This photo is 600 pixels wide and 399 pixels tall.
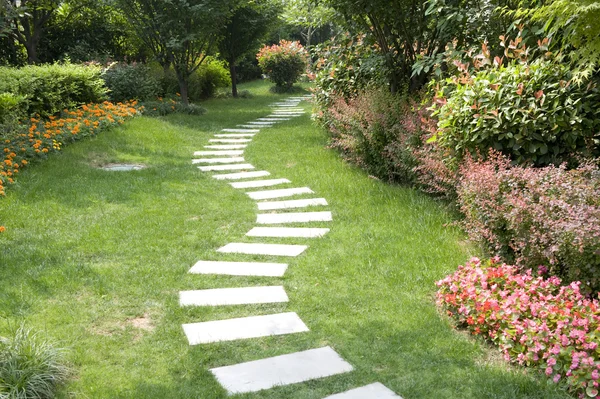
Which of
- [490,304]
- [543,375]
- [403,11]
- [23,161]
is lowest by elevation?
[543,375]

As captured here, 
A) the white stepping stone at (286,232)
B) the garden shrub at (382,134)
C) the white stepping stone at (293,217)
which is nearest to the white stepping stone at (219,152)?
the garden shrub at (382,134)

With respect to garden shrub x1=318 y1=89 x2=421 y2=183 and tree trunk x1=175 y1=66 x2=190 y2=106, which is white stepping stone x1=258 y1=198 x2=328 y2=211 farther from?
tree trunk x1=175 y1=66 x2=190 y2=106

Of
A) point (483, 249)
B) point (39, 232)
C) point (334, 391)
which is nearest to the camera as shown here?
point (334, 391)

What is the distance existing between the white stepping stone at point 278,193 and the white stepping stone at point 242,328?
2.95 metres

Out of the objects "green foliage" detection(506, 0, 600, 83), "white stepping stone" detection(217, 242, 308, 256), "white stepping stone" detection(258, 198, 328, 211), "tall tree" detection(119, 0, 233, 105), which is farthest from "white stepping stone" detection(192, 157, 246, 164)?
"green foliage" detection(506, 0, 600, 83)

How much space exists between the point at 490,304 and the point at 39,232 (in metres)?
3.94

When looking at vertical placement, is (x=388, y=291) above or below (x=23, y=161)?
below

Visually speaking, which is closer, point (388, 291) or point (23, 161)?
Result: point (388, 291)

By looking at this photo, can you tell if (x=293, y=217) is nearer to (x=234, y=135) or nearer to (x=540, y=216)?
(x=540, y=216)

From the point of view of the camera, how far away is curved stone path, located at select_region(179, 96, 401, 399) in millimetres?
2883

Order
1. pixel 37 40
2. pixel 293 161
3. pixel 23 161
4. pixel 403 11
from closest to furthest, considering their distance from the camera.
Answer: pixel 23 161 → pixel 403 11 → pixel 293 161 → pixel 37 40

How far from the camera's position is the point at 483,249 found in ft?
14.0

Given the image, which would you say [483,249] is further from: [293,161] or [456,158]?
[293,161]

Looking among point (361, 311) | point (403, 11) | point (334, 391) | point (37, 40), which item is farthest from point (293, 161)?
point (37, 40)
